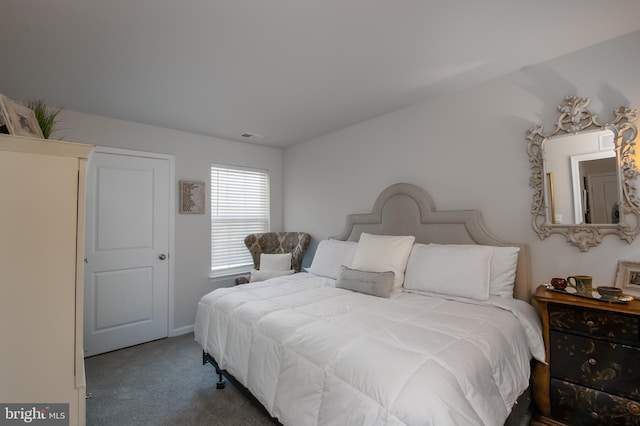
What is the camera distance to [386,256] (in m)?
2.58

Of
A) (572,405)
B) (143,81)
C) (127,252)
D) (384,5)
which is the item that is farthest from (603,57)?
(127,252)

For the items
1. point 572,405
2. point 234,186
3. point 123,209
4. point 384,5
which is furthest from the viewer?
point 234,186

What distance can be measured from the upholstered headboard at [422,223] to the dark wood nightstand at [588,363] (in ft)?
1.39

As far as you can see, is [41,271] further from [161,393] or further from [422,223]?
[422,223]

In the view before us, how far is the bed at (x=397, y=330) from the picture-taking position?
1.16m

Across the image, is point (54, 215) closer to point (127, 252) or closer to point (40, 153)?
point (40, 153)

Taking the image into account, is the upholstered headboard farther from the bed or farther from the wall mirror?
the wall mirror

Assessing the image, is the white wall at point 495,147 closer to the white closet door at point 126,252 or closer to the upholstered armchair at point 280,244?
the upholstered armchair at point 280,244

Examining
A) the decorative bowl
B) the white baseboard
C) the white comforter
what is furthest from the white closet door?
the decorative bowl

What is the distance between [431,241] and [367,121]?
161 centimetres

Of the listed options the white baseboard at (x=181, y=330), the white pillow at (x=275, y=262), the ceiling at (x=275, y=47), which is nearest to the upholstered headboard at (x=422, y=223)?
the white pillow at (x=275, y=262)

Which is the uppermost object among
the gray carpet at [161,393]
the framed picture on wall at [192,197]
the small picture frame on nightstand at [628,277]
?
the framed picture on wall at [192,197]

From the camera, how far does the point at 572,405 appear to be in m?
1.71

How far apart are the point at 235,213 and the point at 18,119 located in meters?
3.04
